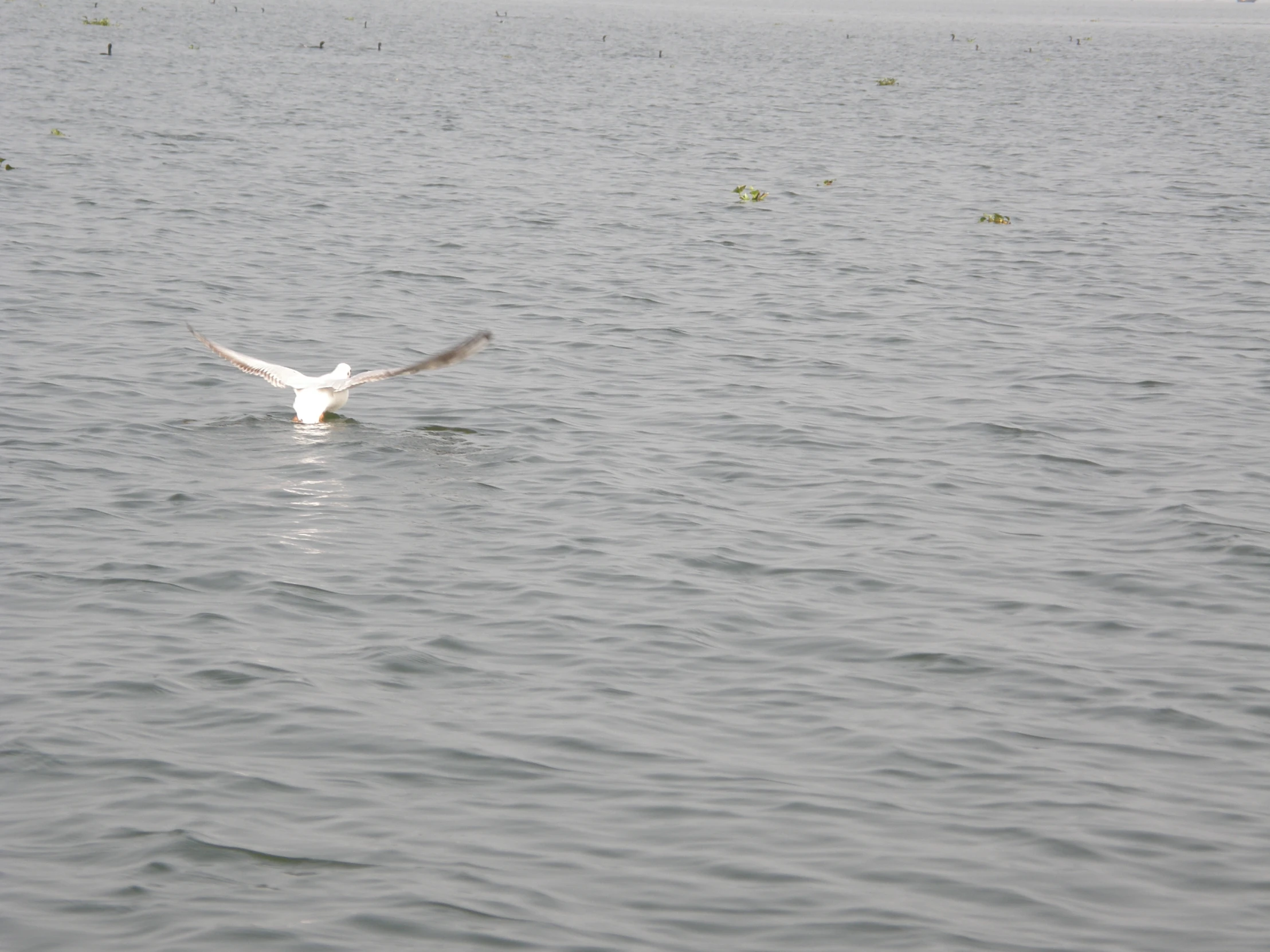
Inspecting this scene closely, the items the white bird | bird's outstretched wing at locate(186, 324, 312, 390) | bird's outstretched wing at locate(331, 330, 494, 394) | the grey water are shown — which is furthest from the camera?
bird's outstretched wing at locate(186, 324, 312, 390)

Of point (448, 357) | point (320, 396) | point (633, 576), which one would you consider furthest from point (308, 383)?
point (633, 576)

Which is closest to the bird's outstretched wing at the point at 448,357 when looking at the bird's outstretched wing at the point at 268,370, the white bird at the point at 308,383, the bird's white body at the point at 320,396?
the white bird at the point at 308,383

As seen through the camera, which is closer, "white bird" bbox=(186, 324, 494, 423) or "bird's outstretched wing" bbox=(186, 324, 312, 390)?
"white bird" bbox=(186, 324, 494, 423)

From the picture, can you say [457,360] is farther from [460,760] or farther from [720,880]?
[720,880]

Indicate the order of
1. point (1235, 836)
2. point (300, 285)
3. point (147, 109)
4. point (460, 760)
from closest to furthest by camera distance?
point (1235, 836) → point (460, 760) → point (300, 285) → point (147, 109)

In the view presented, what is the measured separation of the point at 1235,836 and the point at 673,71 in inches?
2521

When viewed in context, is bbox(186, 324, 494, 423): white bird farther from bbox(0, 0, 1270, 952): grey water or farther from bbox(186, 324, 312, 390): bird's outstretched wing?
bbox(0, 0, 1270, 952): grey water

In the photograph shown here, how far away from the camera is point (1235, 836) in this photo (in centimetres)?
852

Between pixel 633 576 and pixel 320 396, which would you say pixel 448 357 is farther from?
pixel 633 576

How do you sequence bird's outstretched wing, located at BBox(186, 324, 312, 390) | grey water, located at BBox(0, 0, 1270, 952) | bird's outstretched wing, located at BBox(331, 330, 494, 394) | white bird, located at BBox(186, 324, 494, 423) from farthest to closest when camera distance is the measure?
bird's outstretched wing, located at BBox(186, 324, 312, 390)
white bird, located at BBox(186, 324, 494, 423)
bird's outstretched wing, located at BBox(331, 330, 494, 394)
grey water, located at BBox(0, 0, 1270, 952)

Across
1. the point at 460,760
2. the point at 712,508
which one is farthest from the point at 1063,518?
the point at 460,760

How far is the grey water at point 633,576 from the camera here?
26.0 feet

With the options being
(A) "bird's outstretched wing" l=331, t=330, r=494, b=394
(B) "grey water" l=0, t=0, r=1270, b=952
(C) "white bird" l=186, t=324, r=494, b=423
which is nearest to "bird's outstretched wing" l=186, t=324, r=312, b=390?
(C) "white bird" l=186, t=324, r=494, b=423

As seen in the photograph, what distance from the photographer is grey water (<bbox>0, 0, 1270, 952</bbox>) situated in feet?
26.0
